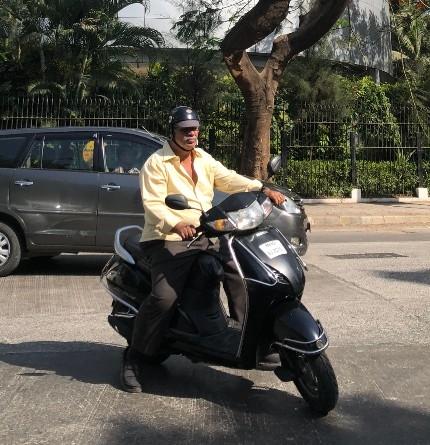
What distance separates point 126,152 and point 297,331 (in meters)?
4.86

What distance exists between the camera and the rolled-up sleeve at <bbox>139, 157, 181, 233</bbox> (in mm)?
3848

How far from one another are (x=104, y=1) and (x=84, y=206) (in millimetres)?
13613

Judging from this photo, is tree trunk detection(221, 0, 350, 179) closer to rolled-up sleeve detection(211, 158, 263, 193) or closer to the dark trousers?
rolled-up sleeve detection(211, 158, 263, 193)

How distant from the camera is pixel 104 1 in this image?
1950 centimetres

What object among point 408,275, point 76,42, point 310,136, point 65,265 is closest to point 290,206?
point 408,275

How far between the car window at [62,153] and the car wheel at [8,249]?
2.73ft

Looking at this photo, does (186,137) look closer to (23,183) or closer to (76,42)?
(23,183)

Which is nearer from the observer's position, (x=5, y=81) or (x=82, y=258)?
(x=82, y=258)

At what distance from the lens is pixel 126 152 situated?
7867 millimetres

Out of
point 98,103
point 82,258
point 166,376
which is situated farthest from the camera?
point 98,103

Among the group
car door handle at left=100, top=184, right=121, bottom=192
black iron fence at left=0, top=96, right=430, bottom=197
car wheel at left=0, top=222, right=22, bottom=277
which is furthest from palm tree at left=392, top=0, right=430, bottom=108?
car wheel at left=0, top=222, right=22, bottom=277

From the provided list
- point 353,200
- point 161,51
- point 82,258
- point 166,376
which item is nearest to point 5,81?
point 161,51

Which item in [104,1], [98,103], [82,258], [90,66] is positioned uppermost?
[104,1]

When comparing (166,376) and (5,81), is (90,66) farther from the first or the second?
(166,376)
